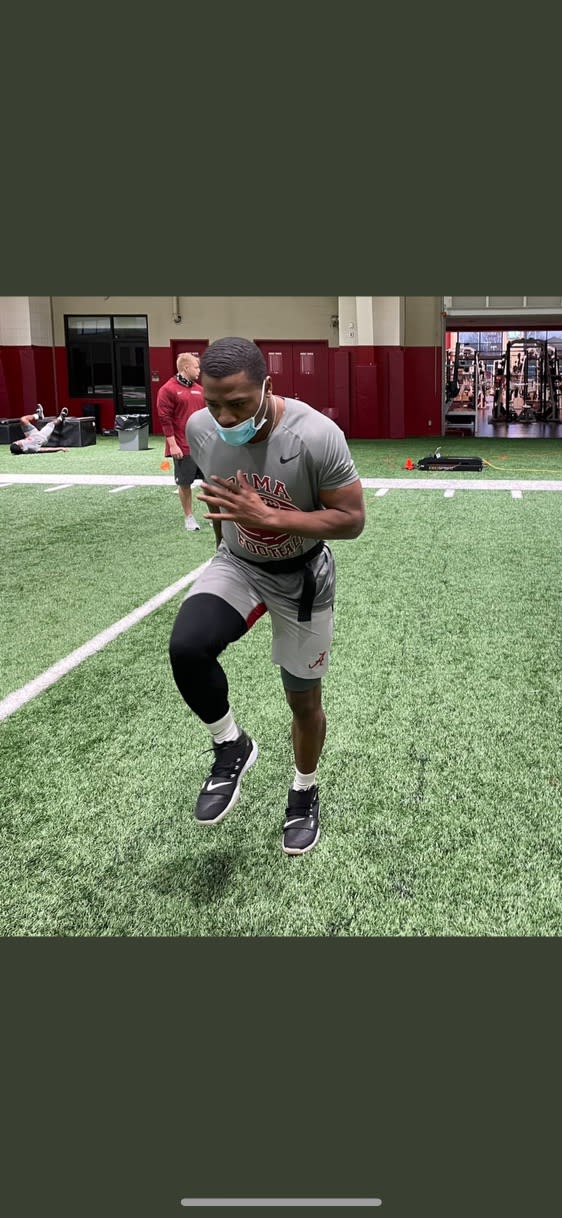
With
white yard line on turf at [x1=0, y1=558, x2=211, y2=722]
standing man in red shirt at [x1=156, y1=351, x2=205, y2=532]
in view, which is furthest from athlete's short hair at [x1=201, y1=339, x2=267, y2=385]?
standing man in red shirt at [x1=156, y1=351, x2=205, y2=532]

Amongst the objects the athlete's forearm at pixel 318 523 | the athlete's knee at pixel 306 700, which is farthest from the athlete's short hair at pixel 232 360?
the athlete's knee at pixel 306 700

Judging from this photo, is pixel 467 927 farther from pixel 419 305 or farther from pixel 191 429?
pixel 419 305

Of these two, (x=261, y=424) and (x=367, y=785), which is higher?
(x=261, y=424)

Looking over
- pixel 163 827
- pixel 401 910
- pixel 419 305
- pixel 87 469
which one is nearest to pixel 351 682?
pixel 163 827

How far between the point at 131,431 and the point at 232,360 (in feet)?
60.6

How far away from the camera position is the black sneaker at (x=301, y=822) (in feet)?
11.3

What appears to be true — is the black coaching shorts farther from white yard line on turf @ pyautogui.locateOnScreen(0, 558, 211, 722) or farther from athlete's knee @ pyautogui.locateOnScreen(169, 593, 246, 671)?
athlete's knee @ pyautogui.locateOnScreen(169, 593, 246, 671)

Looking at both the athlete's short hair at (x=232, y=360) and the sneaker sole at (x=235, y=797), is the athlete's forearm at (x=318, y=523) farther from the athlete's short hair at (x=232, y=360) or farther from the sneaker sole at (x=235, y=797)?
the sneaker sole at (x=235, y=797)

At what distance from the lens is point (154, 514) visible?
37.9 ft

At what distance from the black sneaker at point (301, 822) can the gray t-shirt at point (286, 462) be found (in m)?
1.00

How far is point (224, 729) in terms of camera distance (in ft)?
11.1

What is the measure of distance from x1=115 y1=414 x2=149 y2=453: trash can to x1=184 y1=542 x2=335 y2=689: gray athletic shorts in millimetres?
17942

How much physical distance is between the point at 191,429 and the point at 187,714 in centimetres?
206

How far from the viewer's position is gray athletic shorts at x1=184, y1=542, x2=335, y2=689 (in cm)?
324
